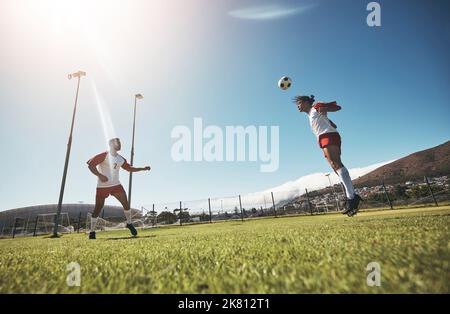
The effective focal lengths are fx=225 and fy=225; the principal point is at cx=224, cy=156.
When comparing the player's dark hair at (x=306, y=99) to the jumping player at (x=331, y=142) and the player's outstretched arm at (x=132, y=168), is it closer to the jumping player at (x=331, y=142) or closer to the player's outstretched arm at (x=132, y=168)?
the jumping player at (x=331, y=142)

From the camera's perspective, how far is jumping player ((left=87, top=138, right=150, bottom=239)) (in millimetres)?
6535

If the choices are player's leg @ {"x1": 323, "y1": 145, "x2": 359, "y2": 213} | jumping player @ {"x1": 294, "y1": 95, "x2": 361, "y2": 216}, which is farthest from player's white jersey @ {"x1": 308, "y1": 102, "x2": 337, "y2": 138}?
player's leg @ {"x1": 323, "y1": 145, "x2": 359, "y2": 213}

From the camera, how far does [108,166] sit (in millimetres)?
6949

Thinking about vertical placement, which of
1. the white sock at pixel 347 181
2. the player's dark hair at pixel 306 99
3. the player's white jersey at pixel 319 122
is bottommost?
the white sock at pixel 347 181

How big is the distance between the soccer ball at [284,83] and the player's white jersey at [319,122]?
178cm

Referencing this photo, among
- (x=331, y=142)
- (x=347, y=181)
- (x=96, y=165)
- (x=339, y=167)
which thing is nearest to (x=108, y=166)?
(x=96, y=165)

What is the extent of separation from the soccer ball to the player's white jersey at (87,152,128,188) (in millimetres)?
5736

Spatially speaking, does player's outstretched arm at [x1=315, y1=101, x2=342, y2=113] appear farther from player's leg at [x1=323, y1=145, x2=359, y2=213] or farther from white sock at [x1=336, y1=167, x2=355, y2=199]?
white sock at [x1=336, y1=167, x2=355, y2=199]

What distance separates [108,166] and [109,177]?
0.37m

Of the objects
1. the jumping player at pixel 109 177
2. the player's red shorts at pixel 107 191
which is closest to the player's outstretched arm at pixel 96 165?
the jumping player at pixel 109 177

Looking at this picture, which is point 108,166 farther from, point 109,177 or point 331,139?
point 331,139

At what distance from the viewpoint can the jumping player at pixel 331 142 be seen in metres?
4.86
